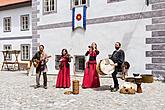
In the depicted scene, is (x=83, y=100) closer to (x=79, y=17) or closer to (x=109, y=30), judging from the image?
(x=109, y=30)

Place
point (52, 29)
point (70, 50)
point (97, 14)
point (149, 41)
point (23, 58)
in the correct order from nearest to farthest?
point (149, 41) < point (97, 14) < point (70, 50) < point (52, 29) < point (23, 58)

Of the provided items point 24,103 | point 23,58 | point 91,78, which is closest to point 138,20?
point 91,78

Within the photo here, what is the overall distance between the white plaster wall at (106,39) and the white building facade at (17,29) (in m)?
6.07

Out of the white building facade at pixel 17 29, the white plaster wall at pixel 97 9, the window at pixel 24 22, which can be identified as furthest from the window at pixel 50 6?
the window at pixel 24 22

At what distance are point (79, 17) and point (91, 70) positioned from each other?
5.69 meters

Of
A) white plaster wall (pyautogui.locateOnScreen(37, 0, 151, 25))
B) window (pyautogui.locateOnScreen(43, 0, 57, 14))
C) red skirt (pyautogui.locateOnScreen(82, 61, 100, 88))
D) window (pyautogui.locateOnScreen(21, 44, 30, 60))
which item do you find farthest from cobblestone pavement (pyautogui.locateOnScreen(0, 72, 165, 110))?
window (pyautogui.locateOnScreen(21, 44, 30, 60))

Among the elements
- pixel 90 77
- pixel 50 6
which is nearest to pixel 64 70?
pixel 90 77

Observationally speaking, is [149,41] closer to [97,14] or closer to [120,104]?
[97,14]

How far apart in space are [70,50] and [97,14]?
266 cm

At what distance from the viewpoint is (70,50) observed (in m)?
16.8

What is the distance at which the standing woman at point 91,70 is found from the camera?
11125 mm

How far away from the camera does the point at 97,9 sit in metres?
15.5

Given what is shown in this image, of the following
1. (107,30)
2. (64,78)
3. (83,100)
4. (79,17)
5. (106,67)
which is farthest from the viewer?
(79,17)

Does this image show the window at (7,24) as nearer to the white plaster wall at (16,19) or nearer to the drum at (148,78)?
the white plaster wall at (16,19)
